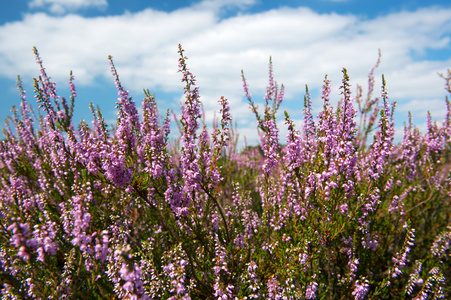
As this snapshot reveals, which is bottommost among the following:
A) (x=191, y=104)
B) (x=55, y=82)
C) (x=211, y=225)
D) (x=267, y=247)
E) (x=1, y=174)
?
(x=267, y=247)

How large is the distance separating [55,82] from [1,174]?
3.93m

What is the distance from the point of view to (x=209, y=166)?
3803mm

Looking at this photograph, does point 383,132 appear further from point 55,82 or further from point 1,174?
point 1,174

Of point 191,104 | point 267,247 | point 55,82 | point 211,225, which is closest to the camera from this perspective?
point 191,104

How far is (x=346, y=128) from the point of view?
3451 mm

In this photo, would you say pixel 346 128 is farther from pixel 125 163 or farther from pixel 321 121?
pixel 125 163

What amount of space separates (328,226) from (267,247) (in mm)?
1261

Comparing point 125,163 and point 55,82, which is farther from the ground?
point 55,82

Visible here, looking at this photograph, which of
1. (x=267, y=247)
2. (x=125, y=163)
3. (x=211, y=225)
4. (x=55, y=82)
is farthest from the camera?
(x=55, y=82)

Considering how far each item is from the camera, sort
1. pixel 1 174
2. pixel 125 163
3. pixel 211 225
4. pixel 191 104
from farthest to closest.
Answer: pixel 1 174 → pixel 211 225 → pixel 191 104 → pixel 125 163

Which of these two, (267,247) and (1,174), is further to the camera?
(1,174)

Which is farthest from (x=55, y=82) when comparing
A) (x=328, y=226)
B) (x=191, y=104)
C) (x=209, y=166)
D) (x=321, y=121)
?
(x=328, y=226)

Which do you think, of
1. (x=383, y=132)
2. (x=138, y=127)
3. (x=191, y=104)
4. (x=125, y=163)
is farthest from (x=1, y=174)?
(x=383, y=132)

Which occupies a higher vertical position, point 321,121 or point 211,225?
point 321,121
